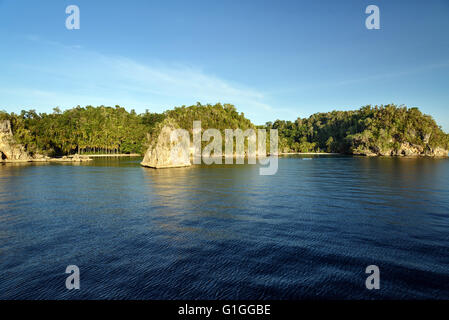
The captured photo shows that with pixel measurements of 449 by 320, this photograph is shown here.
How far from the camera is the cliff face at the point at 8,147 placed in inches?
4022

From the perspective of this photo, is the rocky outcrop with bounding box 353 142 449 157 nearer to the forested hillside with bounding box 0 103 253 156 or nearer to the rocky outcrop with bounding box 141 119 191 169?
the forested hillside with bounding box 0 103 253 156

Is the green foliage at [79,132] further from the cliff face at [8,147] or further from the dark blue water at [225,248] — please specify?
the dark blue water at [225,248]

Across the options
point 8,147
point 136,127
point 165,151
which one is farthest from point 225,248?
point 136,127

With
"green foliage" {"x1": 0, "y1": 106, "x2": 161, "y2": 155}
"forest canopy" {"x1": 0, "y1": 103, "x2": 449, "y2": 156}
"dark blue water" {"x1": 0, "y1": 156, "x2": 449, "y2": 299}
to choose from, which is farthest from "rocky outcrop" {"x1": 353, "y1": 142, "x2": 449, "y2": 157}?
"dark blue water" {"x1": 0, "y1": 156, "x2": 449, "y2": 299}

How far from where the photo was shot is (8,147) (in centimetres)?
10400

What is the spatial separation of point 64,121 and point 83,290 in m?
154

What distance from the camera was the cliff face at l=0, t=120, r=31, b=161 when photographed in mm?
102150

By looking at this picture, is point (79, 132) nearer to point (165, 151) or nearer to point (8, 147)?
point (8, 147)

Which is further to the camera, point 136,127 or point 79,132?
point 136,127
